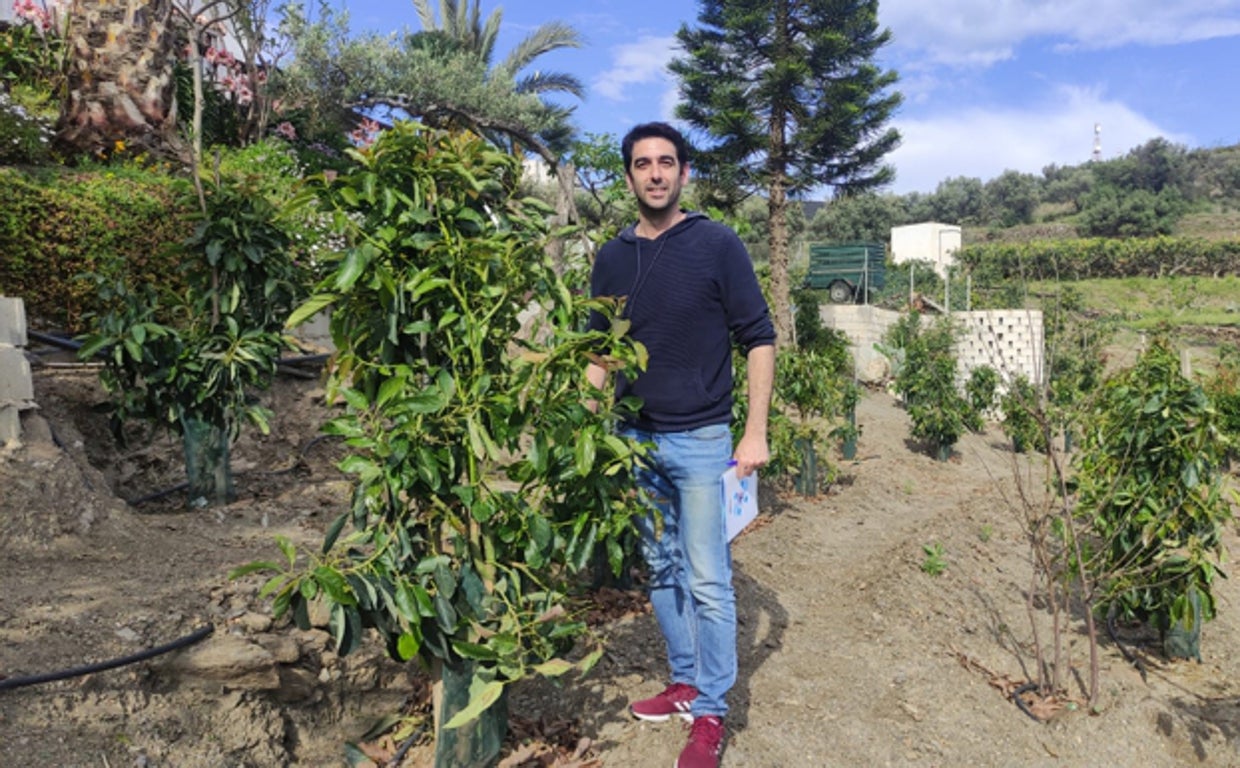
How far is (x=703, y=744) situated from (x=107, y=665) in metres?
1.66

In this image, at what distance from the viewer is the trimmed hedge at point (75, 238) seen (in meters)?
5.09

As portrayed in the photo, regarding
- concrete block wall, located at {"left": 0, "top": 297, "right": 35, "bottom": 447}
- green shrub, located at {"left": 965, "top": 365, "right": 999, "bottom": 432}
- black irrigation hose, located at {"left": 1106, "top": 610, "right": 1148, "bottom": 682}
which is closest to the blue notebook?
black irrigation hose, located at {"left": 1106, "top": 610, "right": 1148, "bottom": 682}

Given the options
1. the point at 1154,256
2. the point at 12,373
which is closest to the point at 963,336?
the point at 12,373

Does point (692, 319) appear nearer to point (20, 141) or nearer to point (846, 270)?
point (20, 141)

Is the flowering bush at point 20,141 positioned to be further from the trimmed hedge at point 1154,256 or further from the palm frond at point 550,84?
the trimmed hedge at point 1154,256

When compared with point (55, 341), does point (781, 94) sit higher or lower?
higher

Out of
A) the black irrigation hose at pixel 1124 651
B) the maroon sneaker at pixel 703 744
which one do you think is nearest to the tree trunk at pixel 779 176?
the black irrigation hose at pixel 1124 651

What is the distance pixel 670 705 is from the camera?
98.7 inches

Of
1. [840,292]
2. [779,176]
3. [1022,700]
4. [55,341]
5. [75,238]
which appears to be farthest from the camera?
[840,292]

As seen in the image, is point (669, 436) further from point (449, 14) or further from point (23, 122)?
point (449, 14)

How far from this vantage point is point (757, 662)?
3146 millimetres

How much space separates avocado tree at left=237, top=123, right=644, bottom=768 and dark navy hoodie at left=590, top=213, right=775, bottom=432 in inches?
8.4

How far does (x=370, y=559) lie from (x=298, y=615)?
7.5 inches

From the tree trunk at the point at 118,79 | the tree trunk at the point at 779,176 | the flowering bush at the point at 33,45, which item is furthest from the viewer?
the tree trunk at the point at 779,176
